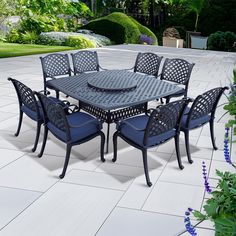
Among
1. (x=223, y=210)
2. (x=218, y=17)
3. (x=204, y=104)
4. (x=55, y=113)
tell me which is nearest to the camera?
(x=223, y=210)

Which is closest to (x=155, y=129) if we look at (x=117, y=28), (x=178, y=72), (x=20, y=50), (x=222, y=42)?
(x=178, y=72)

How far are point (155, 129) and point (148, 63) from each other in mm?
3420

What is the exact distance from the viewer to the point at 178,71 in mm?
6195

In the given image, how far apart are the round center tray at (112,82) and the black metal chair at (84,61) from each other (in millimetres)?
1326

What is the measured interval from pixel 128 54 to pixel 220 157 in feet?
31.9

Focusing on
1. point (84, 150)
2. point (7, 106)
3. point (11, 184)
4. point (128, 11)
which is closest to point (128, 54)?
point (7, 106)

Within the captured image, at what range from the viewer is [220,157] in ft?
14.5

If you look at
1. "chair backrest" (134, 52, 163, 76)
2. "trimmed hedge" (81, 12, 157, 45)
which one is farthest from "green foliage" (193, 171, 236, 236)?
"trimmed hedge" (81, 12, 157, 45)

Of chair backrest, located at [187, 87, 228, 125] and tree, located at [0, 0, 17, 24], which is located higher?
tree, located at [0, 0, 17, 24]

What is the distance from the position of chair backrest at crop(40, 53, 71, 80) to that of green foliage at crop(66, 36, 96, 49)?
8.68 m

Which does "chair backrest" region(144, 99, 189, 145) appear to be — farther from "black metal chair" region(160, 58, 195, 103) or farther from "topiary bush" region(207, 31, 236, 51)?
"topiary bush" region(207, 31, 236, 51)

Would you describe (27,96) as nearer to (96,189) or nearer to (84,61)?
(96,189)

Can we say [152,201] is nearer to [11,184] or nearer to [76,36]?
[11,184]

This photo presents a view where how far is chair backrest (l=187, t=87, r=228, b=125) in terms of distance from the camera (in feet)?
13.2
